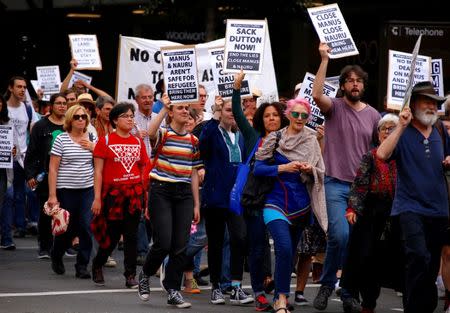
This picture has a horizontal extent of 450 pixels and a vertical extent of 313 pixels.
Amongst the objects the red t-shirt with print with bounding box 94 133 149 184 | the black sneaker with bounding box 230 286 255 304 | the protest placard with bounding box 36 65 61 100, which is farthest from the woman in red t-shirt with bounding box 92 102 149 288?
the protest placard with bounding box 36 65 61 100

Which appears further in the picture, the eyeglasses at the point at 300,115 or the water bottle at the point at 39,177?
the water bottle at the point at 39,177

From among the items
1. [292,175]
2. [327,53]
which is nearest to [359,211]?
[292,175]

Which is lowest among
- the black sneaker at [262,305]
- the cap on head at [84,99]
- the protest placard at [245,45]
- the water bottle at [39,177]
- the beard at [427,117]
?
the black sneaker at [262,305]

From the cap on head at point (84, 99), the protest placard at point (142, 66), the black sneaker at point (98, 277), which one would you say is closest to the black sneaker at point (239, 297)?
the black sneaker at point (98, 277)

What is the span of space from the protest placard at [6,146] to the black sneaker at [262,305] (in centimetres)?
566

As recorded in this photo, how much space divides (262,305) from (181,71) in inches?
107

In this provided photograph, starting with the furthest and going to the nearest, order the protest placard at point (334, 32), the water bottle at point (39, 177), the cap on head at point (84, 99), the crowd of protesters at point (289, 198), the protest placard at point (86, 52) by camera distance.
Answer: the protest placard at point (86, 52) → the cap on head at point (84, 99) → the water bottle at point (39, 177) → the protest placard at point (334, 32) → the crowd of protesters at point (289, 198)

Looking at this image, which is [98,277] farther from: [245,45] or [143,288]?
[245,45]

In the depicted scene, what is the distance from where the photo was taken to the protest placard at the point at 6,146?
1664 centimetres

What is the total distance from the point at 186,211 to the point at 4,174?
5244mm

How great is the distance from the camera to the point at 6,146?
16.8 meters

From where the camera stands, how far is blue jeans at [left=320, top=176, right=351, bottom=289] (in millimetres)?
11758

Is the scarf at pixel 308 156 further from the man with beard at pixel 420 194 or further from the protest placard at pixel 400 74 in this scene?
the protest placard at pixel 400 74

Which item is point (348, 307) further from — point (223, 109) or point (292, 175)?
point (223, 109)
